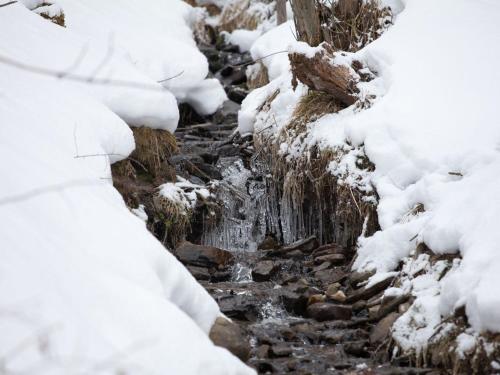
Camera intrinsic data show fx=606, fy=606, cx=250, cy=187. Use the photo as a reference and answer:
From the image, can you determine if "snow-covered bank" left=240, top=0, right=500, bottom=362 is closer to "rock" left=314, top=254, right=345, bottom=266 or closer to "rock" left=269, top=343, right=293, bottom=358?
"rock" left=314, top=254, right=345, bottom=266

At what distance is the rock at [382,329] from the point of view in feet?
11.6

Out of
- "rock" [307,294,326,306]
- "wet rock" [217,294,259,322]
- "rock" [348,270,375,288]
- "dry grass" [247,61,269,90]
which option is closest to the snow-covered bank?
"rock" [348,270,375,288]

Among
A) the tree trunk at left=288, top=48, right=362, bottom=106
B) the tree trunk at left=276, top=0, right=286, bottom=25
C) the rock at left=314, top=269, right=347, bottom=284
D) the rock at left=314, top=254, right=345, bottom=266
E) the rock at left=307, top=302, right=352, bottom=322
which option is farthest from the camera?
the tree trunk at left=276, top=0, right=286, bottom=25

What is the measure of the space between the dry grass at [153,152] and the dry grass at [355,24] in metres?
2.02

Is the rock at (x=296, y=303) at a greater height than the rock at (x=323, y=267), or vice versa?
the rock at (x=296, y=303)

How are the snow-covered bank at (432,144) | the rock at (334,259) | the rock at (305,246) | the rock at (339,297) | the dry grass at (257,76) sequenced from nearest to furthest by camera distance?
the snow-covered bank at (432,144) < the rock at (339,297) < the rock at (334,259) < the rock at (305,246) < the dry grass at (257,76)

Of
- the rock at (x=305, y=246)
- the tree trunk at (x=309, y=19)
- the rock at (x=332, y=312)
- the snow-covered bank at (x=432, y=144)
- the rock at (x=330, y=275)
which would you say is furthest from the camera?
the tree trunk at (x=309, y=19)

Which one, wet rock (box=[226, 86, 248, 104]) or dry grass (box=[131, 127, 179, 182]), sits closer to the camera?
dry grass (box=[131, 127, 179, 182])

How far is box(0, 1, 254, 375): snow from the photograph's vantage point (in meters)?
2.11

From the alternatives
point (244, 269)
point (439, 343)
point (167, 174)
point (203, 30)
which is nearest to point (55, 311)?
point (439, 343)

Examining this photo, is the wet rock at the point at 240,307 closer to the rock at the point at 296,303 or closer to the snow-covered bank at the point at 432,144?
the rock at the point at 296,303

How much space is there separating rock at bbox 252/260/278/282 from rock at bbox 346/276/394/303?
2.82ft

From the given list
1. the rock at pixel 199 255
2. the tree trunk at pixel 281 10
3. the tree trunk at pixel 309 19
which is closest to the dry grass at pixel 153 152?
the rock at pixel 199 255

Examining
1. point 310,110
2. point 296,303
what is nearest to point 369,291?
point 296,303
